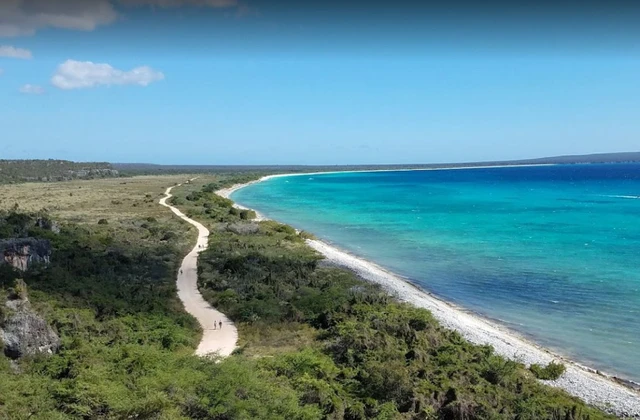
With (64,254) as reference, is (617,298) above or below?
below

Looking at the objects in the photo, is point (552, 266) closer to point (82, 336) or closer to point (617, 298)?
point (617, 298)

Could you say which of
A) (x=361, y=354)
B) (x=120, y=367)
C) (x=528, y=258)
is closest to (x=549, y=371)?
(x=361, y=354)

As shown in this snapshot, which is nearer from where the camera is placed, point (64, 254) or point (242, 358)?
point (242, 358)

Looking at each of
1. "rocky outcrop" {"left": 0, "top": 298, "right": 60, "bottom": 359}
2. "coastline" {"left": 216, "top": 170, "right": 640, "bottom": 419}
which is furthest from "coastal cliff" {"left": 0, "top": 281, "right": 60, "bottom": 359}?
"coastline" {"left": 216, "top": 170, "right": 640, "bottom": 419}

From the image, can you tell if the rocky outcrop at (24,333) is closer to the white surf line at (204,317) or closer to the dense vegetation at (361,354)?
the white surf line at (204,317)

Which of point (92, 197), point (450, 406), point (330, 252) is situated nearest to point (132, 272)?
point (330, 252)

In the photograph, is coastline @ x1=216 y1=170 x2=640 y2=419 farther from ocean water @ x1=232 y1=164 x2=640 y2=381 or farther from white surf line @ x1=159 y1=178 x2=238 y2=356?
white surf line @ x1=159 y1=178 x2=238 y2=356

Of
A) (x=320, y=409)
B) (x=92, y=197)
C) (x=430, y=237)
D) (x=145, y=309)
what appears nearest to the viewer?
(x=320, y=409)
